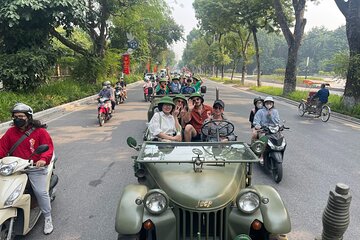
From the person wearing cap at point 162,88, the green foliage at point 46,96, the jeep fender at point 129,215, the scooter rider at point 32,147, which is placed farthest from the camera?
the person wearing cap at point 162,88

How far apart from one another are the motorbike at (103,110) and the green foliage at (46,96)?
10.3ft

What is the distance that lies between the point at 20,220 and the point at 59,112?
36.1ft

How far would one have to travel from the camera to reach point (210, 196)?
9.60 feet

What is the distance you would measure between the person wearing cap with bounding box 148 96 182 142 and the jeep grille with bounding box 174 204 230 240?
2268 millimetres

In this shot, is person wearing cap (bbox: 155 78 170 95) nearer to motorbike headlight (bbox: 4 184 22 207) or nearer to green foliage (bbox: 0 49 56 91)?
green foliage (bbox: 0 49 56 91)

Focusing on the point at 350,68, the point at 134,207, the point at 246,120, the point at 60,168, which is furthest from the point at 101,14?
the point at 134,207

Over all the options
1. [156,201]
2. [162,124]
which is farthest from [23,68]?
[156,201]

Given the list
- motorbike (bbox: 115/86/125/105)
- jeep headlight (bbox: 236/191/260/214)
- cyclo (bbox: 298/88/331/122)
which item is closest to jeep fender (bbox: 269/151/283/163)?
jeep headlight (bbox: 236/191/260/214)

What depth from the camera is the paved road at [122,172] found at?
425 cm

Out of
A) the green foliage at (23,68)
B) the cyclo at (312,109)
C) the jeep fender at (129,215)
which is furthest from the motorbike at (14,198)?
the cyclo at (312,109)

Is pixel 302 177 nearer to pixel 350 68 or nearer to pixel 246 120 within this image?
pixel 246 120

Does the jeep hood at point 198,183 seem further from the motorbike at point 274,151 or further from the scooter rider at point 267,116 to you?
the scooter rider at point 267,116

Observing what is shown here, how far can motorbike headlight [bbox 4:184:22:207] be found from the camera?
3.36m

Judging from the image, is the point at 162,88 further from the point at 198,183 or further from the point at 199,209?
the point at 199,209
